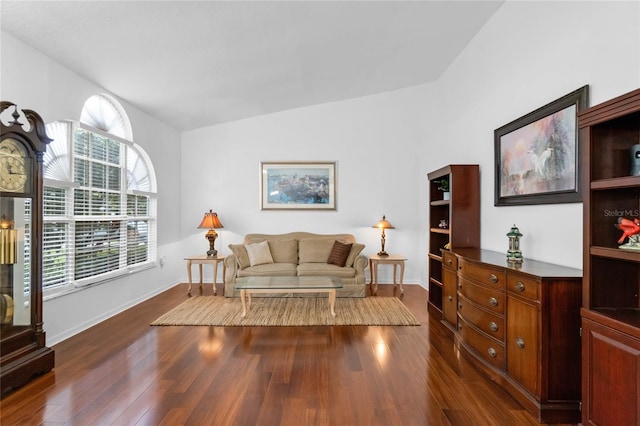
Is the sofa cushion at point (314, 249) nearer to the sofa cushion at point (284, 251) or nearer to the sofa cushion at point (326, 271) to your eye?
the sofa cushion at point (284, 251)

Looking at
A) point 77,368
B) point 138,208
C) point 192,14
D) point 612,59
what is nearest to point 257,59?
point 192,14

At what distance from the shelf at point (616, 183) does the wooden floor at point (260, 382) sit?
1523 millimetres

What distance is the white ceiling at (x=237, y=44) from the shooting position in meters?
2.76

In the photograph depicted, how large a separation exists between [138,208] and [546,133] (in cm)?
523

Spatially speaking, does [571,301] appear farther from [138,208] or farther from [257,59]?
[138,208]

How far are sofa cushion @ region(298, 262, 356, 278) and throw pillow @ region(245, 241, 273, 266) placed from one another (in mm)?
622

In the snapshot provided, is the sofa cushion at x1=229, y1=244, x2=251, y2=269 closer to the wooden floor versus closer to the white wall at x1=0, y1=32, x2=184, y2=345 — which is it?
the white wall at x1=0, y1=32, x2=184, y2=345

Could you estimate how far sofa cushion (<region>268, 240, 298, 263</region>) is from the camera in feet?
18.7

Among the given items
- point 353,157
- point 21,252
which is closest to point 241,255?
point 353,157

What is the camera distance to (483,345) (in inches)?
110

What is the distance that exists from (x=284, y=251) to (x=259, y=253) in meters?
0.45

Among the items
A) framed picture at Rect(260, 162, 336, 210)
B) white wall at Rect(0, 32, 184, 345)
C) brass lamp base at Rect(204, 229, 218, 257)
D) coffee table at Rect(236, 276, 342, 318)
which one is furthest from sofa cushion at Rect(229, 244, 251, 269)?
white wall at Rect(0, 32, 184, 345)

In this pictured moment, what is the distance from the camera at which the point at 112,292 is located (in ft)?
14.1

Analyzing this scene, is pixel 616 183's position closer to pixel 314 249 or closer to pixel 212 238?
pixel 314 249
